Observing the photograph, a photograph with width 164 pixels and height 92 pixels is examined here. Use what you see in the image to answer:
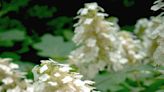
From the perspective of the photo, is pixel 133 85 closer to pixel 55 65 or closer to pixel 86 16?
pixel 86 16

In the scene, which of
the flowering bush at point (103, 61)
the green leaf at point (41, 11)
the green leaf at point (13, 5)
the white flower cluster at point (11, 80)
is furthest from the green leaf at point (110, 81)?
the green leaf at point (41, 11)

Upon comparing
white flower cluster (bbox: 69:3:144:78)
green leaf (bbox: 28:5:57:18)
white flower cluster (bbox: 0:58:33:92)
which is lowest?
white flower cluster (bbox: 0:58:33:92)

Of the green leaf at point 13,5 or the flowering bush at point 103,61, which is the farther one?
the green leaf at point 13,5

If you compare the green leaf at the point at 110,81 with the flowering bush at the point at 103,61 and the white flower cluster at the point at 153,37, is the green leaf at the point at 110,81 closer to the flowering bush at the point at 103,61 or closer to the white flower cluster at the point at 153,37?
the flowering bush at the point at 103,61

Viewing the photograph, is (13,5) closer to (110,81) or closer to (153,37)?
(110,81)

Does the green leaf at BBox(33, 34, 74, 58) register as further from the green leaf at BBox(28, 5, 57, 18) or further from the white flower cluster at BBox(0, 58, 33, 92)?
the green leaf at BBox(28, 5, 57, 18)

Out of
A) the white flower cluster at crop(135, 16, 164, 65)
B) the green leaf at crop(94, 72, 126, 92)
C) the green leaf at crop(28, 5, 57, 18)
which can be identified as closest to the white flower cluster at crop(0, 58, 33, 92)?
the green leaf at crop(94, 72, 126, 92)

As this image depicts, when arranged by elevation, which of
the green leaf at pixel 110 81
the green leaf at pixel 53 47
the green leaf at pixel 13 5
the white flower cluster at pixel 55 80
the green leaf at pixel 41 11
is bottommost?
the white flower cluster at pixel 55 80
